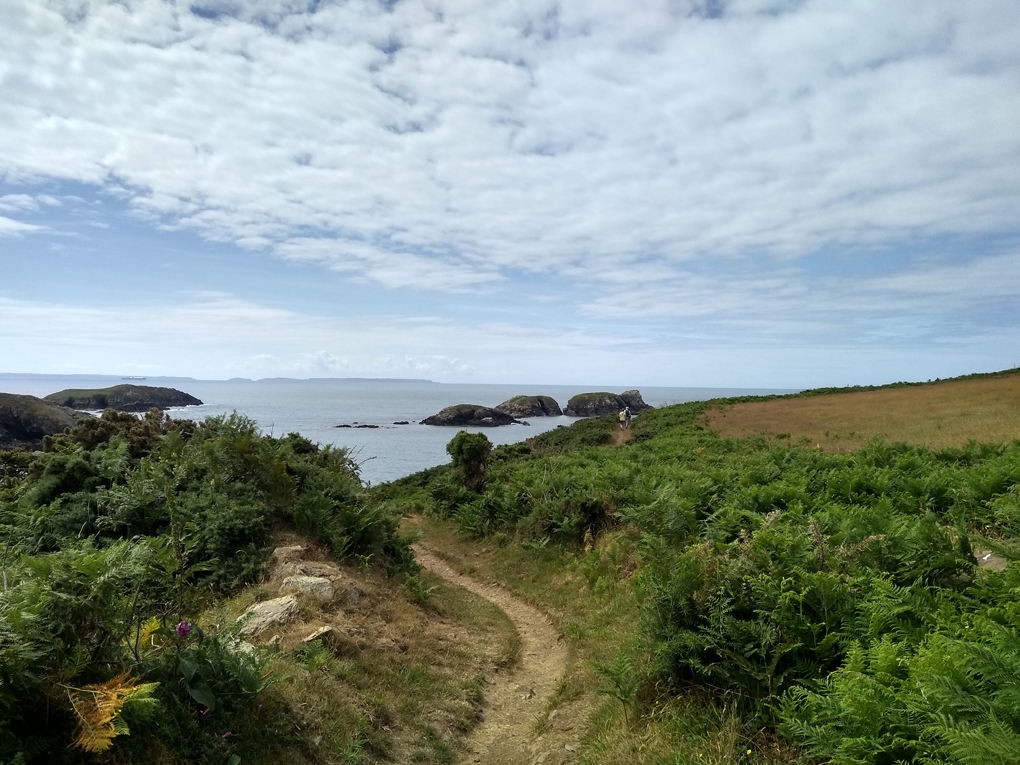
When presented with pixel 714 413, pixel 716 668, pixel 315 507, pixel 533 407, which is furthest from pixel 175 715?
pixel 533 407

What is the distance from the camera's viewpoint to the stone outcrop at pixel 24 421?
156 ft

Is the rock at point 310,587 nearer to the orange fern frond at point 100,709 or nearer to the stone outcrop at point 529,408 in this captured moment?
the orange fern frond at point 100,709

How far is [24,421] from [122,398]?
232 ft

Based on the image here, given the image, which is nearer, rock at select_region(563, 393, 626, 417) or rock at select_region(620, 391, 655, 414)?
rock at select_region(620, 391, 655, 414)

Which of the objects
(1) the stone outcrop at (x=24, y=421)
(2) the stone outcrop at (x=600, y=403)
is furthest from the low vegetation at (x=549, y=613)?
(2) the stone outcrop at (x=600, y=403)

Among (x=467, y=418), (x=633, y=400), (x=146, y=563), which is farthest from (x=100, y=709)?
(x=633, y=400)

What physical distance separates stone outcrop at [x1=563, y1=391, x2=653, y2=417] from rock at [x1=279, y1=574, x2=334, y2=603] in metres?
109

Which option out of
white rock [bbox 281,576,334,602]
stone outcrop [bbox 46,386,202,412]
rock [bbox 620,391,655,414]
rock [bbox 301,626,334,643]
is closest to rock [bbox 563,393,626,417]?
rock [bbox 620,391,655,414]

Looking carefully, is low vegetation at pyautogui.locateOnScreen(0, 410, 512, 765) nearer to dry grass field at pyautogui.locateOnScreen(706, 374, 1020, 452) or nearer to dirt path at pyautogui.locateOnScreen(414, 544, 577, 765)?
dirt path at pyautogui.locateOnScreen(414, 544, 577, 765)

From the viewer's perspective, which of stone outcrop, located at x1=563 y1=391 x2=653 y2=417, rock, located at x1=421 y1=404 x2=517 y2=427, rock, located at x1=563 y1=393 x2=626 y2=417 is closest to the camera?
rock, located at x1=421 y1=404 x2=517 y2=427

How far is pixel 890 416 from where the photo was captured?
3219 centimetres

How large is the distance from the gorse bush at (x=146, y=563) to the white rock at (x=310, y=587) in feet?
2.81

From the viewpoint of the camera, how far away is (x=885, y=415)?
32.8 m

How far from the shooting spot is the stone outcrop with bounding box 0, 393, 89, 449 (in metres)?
47.6
